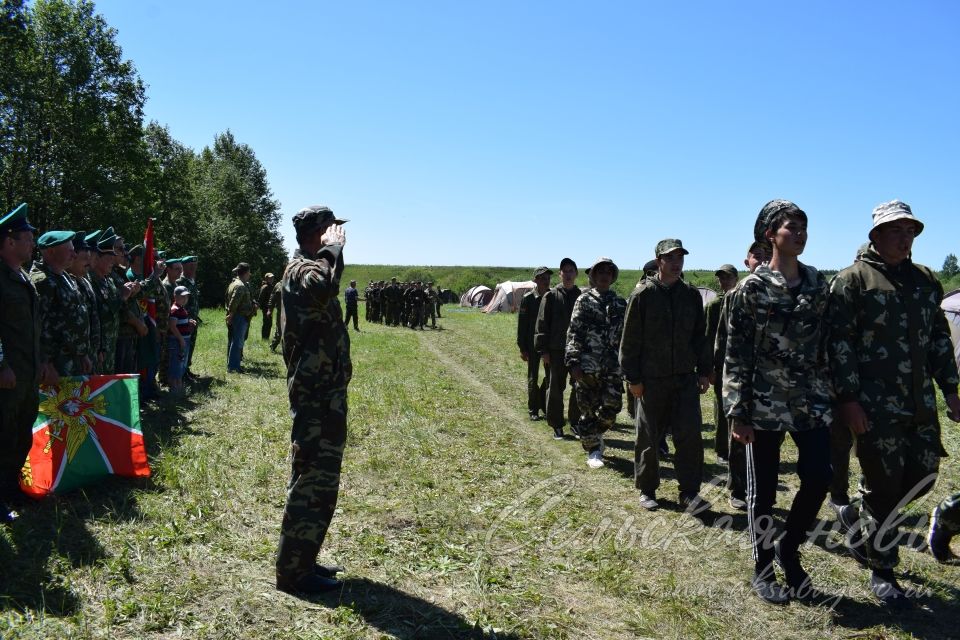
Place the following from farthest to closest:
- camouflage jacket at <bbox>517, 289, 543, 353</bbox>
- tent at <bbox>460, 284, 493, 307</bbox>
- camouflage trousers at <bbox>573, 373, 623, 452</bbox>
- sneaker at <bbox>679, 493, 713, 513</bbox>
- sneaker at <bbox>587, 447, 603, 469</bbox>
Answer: tent at <bbox>460, 284, 493, 307</bbox>
camouflage jacket at <bbox>517, 289, 543, 353</bbox>
camouflage trousers at <bbox>573, 373, 623, 452</bbox>
sneaker at <bbox>587, 447, 603, 469</bbox>
sneaker at <bbox>679, 493, 713, 513</bbox>

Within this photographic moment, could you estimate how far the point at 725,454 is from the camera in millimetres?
7020

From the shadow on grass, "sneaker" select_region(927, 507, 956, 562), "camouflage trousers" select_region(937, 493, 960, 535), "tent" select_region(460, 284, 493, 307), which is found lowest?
the shadow on grass

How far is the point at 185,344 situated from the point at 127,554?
6.51 meters

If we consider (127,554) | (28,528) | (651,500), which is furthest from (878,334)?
(28,528)

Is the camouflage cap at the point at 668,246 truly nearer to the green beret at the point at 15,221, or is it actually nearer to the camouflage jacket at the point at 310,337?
the camouflage jacket at the point at 310,337

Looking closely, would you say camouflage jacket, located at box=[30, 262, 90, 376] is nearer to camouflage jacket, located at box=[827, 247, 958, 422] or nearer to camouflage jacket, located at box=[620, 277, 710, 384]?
camouflage jacket, located at box=[620, 277, 710, 384]

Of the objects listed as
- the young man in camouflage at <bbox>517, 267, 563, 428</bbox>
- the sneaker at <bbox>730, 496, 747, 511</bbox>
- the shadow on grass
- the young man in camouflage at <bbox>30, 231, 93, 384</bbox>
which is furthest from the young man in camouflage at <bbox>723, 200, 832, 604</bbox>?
the young man in camouflage at <bbox>30, 231, 93, 384</bbox>

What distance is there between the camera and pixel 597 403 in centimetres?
688

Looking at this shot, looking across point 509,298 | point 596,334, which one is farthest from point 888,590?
point 509,298

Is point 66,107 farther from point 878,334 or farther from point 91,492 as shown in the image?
point 878,334

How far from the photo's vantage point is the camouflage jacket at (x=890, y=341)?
3.82m

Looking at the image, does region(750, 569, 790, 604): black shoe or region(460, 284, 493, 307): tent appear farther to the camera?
region(460, 284, 493, 307): tent

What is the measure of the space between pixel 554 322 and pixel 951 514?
4786 millimetres

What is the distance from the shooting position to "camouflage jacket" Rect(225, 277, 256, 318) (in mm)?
11922
